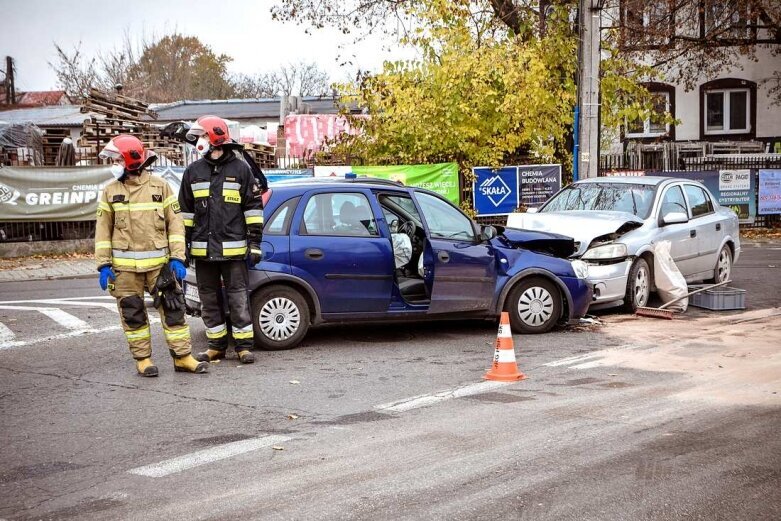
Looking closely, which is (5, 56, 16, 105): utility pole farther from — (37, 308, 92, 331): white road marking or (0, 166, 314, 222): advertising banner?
(37, 308, 92, 331): white road marking

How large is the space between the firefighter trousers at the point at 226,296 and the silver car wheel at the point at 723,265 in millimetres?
8090

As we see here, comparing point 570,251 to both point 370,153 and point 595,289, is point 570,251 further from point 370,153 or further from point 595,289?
point 370,153

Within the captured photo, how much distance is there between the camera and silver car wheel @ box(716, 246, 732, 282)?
1393 cm

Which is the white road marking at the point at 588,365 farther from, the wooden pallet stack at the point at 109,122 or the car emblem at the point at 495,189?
the wooden pallet stack at the point at 109,122

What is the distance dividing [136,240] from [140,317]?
658 mm

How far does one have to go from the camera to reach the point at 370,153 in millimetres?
21938

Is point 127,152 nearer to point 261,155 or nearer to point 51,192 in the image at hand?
point 51,192

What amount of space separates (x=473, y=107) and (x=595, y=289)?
1051 cm

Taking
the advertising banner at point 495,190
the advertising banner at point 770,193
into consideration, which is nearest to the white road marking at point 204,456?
the advertising banner at point 495,190

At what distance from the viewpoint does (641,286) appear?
1188cm

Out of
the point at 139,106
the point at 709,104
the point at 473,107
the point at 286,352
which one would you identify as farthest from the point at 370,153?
the point at 709,104

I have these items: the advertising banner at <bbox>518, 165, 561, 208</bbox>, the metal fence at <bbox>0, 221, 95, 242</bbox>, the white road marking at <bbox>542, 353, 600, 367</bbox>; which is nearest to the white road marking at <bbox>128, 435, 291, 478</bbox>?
the white road marking at <bbox>542, 353, 600, 367</bbox>

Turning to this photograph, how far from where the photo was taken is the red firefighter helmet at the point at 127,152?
25.4 feet

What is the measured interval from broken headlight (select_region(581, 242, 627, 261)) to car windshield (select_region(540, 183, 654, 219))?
118 centimetres
